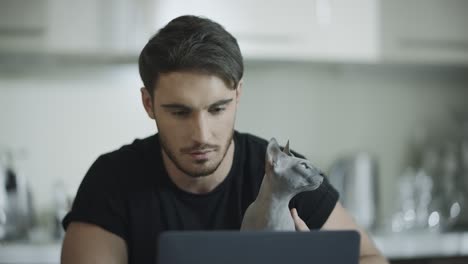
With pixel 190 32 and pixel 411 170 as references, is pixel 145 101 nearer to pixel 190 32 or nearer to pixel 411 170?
pixel 190 32

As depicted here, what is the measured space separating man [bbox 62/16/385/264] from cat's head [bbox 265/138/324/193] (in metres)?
0.14

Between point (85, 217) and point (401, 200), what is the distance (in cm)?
177

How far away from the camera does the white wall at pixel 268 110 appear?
2.61m

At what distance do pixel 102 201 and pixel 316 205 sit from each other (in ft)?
1.15

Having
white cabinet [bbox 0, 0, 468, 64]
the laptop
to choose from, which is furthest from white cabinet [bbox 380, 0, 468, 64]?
the laptop

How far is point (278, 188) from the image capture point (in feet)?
3.16

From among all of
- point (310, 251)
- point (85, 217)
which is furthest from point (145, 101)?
point (310, 251)

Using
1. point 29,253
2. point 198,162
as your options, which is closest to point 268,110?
point 29,253

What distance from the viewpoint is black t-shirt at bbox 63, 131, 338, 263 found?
1248mm

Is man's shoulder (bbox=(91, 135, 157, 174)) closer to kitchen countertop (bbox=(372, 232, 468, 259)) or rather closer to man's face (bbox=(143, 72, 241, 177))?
man's face (bbox=(143, 72, 241, 177))

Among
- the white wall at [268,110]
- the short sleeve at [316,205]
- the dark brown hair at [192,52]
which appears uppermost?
the dark brown hair at [192,52]

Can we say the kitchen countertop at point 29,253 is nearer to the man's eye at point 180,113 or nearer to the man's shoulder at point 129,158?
the man's shoulder at point 129,158

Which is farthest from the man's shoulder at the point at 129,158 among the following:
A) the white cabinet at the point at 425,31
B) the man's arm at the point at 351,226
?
the white cabinet at the point at 425,31

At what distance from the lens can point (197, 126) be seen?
1.07m
